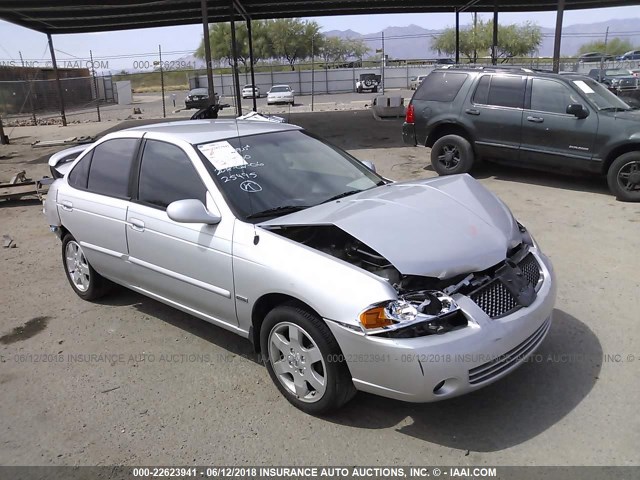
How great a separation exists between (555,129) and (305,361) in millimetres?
6835

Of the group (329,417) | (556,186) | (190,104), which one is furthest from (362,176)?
(190,104)

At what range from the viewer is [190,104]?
104 ft

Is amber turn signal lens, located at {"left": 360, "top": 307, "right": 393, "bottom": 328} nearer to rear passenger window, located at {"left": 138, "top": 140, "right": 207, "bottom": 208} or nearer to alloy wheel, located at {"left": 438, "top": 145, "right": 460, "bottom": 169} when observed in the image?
rear passenger window, located at {"left": 138, "top": 140, "right": 207, "bottom": 208}

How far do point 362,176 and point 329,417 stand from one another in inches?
79.9

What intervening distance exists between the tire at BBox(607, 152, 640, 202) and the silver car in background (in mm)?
4887

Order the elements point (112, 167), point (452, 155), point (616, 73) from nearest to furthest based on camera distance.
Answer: point (112, 167) < point (452, 155) < point (616, 73)

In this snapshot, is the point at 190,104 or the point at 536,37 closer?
the point at 190,104

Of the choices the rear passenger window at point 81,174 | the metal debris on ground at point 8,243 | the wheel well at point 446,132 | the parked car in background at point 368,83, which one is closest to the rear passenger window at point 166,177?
the rear passenger window at point 81,174

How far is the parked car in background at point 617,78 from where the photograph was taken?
19453mm

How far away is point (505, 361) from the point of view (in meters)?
2.97

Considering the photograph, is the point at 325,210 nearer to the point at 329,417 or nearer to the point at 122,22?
the point at 329,417

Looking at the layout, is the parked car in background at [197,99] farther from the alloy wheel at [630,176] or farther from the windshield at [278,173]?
the windshield at [278,173]

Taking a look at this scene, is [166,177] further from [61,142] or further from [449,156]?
[61,142]

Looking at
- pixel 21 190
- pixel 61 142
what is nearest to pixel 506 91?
pixel 21 190
